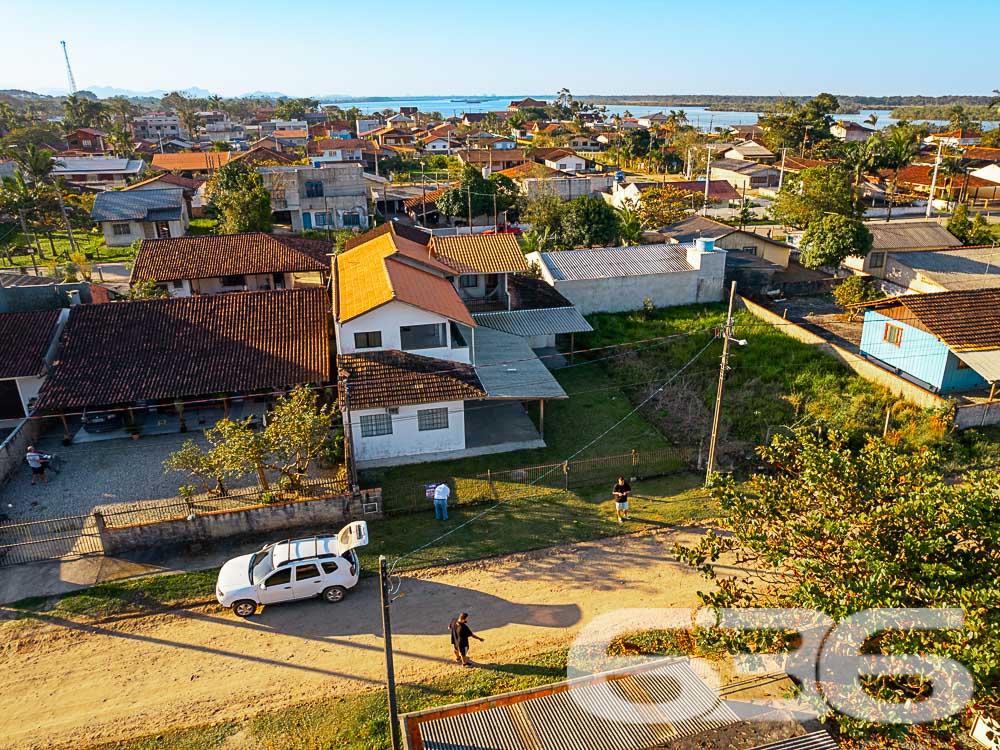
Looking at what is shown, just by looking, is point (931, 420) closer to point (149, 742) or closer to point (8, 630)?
point (149, 742)

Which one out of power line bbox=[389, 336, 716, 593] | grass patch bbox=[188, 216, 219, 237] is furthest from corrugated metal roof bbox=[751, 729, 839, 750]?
grass patch bbox=[188, 216, 219, 237]

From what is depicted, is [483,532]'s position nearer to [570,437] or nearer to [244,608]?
[570,437]

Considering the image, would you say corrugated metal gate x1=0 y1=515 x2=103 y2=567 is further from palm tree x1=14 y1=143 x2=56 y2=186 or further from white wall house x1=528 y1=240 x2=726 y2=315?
palm tree x1=14 y1=143 x2=56 y2=186

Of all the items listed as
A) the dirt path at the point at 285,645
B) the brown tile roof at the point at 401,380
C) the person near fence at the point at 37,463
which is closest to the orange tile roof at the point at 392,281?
the brown tile roof at the point at 401,380

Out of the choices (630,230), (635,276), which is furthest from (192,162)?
(635,276)

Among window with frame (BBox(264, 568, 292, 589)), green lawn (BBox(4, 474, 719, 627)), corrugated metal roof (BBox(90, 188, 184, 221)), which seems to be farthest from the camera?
corrugated metal roof (BBox(90, 188, 184, 221))
